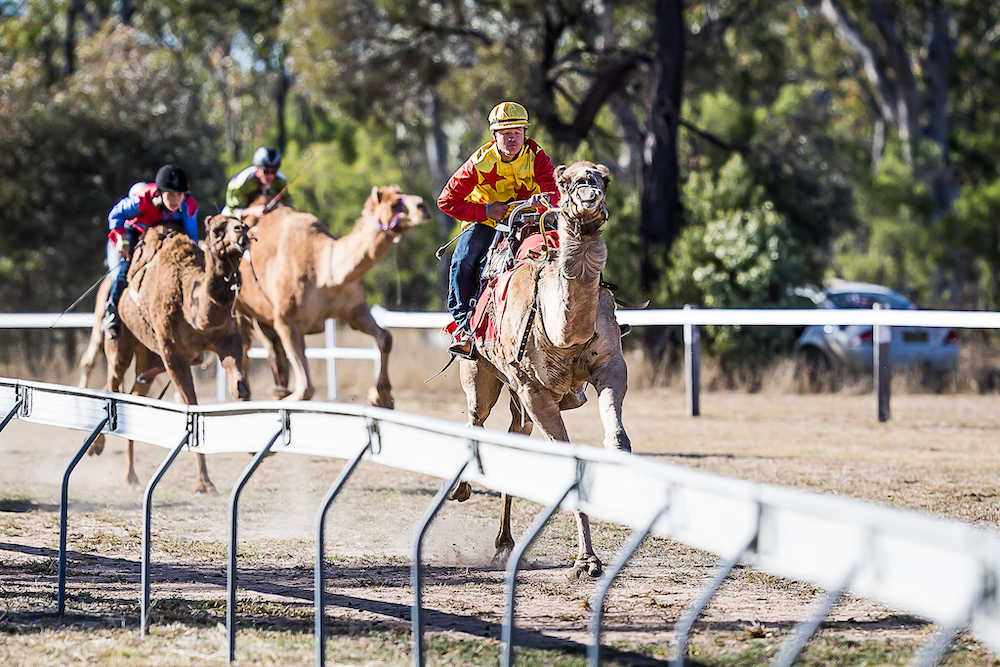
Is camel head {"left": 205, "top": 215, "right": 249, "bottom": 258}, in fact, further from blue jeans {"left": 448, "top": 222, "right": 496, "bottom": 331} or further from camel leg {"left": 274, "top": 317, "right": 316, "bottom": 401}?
blue jeans {"left": 448, "top": 222, "right": 496, "bottom": 331}

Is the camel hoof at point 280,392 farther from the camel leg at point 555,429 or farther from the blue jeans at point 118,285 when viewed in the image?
the camel leg at point 555,429

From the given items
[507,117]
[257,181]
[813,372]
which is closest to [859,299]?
[813,372]

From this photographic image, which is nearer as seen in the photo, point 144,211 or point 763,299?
point 144,211

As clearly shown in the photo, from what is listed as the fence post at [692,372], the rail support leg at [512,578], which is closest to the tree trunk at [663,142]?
the fence post at [692,372]

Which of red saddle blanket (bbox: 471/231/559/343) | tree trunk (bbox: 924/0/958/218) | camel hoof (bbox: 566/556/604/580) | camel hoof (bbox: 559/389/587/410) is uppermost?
tree trunk (bbox: 924/0/958/218)

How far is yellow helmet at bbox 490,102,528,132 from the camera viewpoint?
23.7 ft

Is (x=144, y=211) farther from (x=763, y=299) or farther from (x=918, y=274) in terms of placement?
(x=918, y=274)

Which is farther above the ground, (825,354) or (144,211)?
(144,211)

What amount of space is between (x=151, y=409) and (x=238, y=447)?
2.41 ft

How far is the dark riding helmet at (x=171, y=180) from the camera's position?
10453 mm

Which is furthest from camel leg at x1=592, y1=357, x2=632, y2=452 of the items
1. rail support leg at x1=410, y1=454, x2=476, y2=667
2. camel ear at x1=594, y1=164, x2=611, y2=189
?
rail support leg at x1=410, y1=454, x2=476, y2=667

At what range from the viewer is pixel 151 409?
19.6ft

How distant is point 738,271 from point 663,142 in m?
3.13

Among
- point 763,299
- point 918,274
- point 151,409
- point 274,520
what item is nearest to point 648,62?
point 763,299
